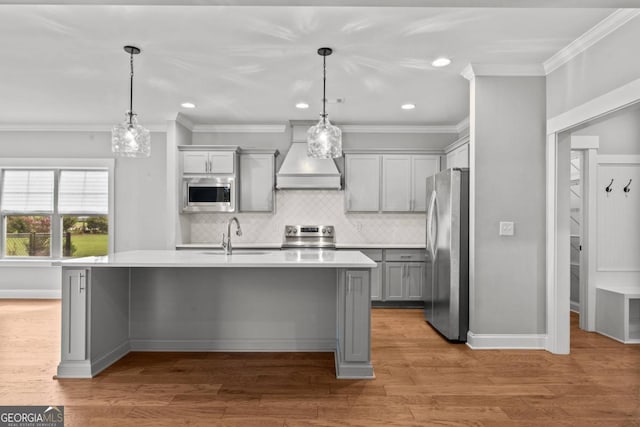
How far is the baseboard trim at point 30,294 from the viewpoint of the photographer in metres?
5.76

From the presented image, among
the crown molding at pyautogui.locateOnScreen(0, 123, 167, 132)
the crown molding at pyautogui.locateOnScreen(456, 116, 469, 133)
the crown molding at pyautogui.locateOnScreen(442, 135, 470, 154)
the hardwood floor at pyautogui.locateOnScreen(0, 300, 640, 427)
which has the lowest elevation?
the hardwood floor at pyautogui.locateOnScreen(0, 300, 640, 427)

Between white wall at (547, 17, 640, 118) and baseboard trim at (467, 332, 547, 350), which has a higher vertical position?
white wall at (547, 17, 640, 118)

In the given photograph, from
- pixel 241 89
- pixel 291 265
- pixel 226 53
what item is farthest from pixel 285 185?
pixel 291 265

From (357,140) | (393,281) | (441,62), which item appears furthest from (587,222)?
(357,140)

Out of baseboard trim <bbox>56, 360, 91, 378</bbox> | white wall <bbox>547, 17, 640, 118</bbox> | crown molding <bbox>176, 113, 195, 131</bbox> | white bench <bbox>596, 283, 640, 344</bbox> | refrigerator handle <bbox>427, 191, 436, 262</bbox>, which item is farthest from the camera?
crown molding <bbox>176, 113, 195, 131</bbox>

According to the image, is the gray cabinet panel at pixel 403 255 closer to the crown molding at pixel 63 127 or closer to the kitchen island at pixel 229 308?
the kitchen island at pixel 229 308

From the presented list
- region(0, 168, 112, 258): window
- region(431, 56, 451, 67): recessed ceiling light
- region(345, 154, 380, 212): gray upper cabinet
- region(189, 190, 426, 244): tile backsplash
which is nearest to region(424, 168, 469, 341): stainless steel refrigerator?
region(431, 56, 451, 67): recessed ceiling light

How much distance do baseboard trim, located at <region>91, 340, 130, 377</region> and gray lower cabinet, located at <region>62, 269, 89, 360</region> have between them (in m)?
0.12

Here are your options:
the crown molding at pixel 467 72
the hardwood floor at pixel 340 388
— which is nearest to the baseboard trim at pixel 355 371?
the hardwood floor at pixel 340 388

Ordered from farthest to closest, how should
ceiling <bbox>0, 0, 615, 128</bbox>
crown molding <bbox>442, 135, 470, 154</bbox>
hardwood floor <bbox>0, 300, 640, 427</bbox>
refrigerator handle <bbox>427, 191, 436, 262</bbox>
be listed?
crown molding <bbox>442, 135, 470, 154</bbox> → refrigerator handle <bbox>427, 191, 436, 262</bbox> → ceiling <bbox>0, 0, 615, 128</bbox> → hardwood floor <bbox>0, 300, 640, 427</bbox>

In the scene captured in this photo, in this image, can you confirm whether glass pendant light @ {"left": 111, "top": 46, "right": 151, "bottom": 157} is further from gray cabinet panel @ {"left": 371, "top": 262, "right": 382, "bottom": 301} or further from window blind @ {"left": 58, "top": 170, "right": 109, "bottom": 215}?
gray cabinet panel @ {"left": 371, "top": 262, "right": 382, "bottom": 301}

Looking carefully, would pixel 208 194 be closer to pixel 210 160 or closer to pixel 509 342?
pixel 210 160

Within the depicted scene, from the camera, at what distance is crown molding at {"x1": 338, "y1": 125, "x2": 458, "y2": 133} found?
19.1 feet

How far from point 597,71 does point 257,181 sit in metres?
4.04
